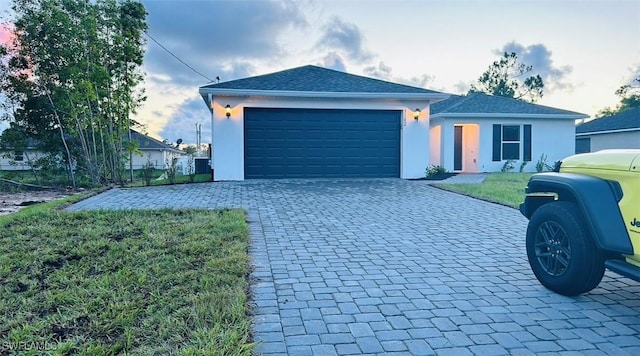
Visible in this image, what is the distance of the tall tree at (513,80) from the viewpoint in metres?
37.3

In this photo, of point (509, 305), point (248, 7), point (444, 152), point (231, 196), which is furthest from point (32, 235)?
point (444, 152)

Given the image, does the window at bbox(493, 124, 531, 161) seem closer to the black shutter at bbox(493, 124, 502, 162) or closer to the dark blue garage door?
the black shutter at bbox(493, 124, 502, 162)

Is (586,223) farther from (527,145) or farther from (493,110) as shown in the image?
(527,145)

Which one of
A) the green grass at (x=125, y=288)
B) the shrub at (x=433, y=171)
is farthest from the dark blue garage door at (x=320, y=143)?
the green grass at (x=125, y=288)

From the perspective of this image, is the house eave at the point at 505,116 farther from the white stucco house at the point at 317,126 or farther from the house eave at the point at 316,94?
the house eave at the point at 316,94

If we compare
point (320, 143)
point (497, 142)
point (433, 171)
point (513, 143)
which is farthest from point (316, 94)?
point (513, 143)

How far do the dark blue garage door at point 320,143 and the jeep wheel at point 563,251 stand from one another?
33.6 ft

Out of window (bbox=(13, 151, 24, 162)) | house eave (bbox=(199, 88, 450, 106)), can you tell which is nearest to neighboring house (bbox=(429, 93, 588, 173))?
house eave (bbox=(199, 88, 450, 106))

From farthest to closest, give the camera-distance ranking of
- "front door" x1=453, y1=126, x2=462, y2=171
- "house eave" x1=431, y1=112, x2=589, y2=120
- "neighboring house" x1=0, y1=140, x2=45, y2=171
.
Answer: "front door" x1=453, y1=126, x2=462, y2=171
"house eave" x1=431, y1=112, x2=589, y2=120
"neighboring house" x1=0, y1=140, x2=45, y2=171

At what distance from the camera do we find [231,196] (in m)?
9.55

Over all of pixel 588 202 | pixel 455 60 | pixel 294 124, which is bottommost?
pixel 588 202

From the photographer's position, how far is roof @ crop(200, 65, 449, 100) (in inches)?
502

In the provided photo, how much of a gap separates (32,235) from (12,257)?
115 cm

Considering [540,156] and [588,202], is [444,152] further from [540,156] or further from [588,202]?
[588,202]
